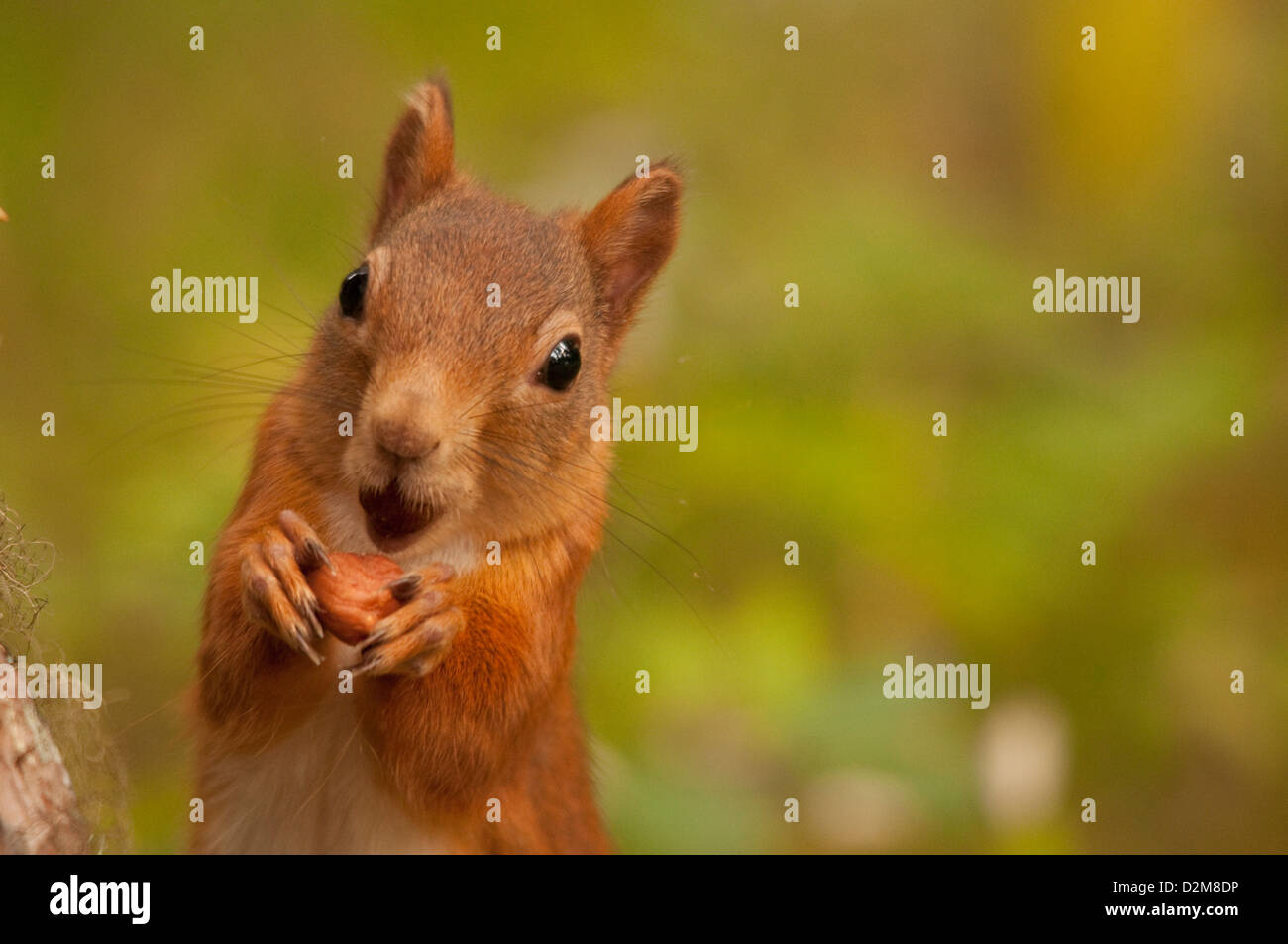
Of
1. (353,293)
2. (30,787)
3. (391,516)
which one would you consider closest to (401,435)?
(391,516)

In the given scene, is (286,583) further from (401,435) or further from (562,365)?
(562,365)

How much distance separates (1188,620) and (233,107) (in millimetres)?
3379

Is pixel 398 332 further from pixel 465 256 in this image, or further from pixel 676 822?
pixel 676 822

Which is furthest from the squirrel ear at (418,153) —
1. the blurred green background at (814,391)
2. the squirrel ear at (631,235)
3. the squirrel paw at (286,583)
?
the squirrel paw at (286,583)

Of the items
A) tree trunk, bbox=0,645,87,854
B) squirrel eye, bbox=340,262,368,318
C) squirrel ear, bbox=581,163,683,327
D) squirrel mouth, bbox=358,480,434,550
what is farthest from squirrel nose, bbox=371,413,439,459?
squirrel ear, bbox=581,163,683,327

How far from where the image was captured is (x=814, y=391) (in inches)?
158

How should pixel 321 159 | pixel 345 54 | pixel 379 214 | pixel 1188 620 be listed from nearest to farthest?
pixel 379 214
pixel 1188 620
pixel 321 159
pixel 345 54

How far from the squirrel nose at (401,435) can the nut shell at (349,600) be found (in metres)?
0.22

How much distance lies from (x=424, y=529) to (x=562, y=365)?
1.41 ft

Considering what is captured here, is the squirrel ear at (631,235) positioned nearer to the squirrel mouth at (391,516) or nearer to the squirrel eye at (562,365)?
the squirrel eye at (562,365)

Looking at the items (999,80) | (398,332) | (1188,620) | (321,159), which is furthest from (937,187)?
(398,332)

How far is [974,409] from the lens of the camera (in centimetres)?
409

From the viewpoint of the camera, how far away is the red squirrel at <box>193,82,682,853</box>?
2.45 meters

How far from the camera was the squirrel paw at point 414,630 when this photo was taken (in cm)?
236
